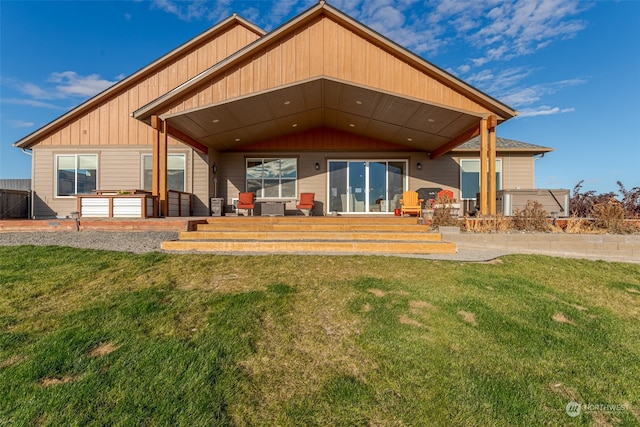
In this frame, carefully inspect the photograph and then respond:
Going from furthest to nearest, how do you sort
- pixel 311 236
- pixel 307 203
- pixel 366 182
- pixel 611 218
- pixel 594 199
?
pixel 366 182 < pixel 307 203 < pixel 594 199 < pixel 611 218 < pixel 311 236

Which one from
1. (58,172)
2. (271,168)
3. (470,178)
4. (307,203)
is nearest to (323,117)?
(271,168)

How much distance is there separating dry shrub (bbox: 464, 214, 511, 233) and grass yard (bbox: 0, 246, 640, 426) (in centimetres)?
237

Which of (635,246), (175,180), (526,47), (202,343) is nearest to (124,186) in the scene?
(175,180)

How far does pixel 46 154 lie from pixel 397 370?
1375 cm

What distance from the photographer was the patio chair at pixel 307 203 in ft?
36.1

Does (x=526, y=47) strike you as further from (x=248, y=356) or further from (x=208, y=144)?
(x=248, y=356)

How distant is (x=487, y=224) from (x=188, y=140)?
895cm

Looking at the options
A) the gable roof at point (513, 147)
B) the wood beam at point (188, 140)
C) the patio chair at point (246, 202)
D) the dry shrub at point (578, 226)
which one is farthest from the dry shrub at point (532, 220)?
the wood beam at point (188, 140)

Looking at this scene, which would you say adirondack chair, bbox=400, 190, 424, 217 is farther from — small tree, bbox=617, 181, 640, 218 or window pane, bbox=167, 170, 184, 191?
window pane, bbox=167, 170, 184, 191

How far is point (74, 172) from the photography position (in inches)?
427

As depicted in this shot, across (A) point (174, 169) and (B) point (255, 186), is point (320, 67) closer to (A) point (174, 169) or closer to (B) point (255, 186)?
(B) point (255, 186)

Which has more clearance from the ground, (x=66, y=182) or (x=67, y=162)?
(x=67, y=162)

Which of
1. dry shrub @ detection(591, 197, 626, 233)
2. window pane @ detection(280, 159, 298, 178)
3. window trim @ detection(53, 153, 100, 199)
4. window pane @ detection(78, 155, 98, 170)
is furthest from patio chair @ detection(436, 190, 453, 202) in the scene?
window pane @ detection(78, 155, 98, 170)

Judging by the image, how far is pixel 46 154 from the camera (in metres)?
10.8
